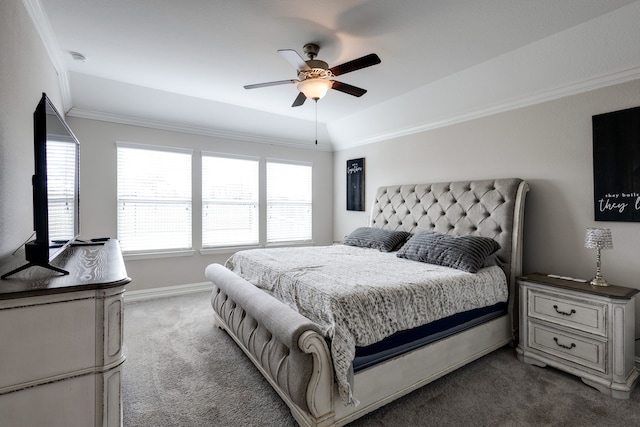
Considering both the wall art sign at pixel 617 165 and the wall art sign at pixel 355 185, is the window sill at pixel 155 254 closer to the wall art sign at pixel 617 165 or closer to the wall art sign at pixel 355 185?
the wall art sign at pixel 355 185

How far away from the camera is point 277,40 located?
8.29ft

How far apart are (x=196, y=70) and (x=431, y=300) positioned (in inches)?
122

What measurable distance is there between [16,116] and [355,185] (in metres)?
4.13

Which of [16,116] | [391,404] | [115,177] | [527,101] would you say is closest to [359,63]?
[527,101]

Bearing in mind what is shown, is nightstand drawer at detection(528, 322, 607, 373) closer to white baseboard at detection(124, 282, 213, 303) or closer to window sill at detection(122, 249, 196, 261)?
white baseboard at detection(124, 282, 213, 303)

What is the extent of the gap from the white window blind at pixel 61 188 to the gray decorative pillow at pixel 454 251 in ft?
8.84

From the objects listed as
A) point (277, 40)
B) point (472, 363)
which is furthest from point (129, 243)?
point (472, 363)

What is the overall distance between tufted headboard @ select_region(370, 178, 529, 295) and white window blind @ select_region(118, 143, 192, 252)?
2860 millimetres

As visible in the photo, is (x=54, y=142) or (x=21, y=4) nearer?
(x=54, y=142)

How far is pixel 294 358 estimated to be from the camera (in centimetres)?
166

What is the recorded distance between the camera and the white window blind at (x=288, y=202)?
203 inches

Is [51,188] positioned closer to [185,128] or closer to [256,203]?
[185,128]

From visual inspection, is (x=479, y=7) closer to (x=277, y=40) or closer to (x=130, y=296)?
(x=277, y=40)

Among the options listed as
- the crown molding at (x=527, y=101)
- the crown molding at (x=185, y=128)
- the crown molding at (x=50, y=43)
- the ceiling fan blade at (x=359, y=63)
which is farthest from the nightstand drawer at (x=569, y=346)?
the crown molding at (x=50, y=43)
